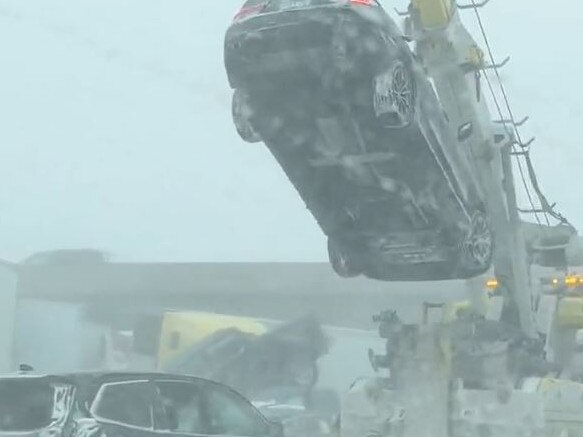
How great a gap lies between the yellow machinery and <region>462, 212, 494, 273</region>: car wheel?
12.7 meters

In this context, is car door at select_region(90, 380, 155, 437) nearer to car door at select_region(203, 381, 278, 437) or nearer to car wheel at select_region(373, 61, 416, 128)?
car door at select_region(203, 381, 278, 437)

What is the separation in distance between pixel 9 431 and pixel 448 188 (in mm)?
4121

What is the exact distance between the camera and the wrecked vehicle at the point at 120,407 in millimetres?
9523

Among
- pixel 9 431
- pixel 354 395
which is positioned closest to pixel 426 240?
pixel 354 395

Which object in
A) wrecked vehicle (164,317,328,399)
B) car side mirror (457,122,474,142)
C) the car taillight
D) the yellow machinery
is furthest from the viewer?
the yellow machinery

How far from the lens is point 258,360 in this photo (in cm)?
2314

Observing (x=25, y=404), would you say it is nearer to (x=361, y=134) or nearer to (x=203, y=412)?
(x=203, y=412)

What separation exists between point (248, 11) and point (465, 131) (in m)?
2.50

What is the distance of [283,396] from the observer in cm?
2216

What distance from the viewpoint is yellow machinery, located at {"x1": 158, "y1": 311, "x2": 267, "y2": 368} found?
24578mm

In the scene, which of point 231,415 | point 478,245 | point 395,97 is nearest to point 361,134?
point 395,97

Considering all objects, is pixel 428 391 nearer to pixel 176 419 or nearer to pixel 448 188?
pixel 448 188

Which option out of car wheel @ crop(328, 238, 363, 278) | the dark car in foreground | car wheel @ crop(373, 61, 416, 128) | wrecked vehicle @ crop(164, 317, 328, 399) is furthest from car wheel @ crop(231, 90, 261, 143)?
wrecked vehicle @ crop(164, 317, 328, 399)

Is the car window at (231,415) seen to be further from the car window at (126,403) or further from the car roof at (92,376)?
the car window at (126,403)
